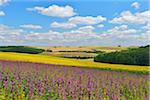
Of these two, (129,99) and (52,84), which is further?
(52,84)

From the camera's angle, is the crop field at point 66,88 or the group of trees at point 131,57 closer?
→ the crop field at point 66,88

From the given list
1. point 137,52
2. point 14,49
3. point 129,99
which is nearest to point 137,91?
point 129,99

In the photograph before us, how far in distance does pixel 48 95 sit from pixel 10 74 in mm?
2930

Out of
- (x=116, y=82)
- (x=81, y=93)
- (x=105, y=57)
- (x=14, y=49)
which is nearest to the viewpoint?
(x=81, y=93)

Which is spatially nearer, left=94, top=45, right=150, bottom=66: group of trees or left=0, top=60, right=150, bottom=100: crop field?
left=0, top=60, right=150, bottom=100: crop field

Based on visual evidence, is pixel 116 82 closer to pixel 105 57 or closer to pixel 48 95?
pixel 48 95

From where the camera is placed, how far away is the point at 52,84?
872cm

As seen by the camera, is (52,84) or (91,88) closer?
(91,88)

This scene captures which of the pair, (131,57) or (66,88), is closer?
(66,88)

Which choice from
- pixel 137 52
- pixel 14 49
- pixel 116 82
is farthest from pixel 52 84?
pixel 14 49

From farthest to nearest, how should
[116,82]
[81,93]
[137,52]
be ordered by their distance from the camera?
[137,52]
[116,82]
[81,93]

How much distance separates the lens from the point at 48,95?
7680mm

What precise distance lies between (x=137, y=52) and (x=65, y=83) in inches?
1055

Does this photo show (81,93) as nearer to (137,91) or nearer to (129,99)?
(129,99)
